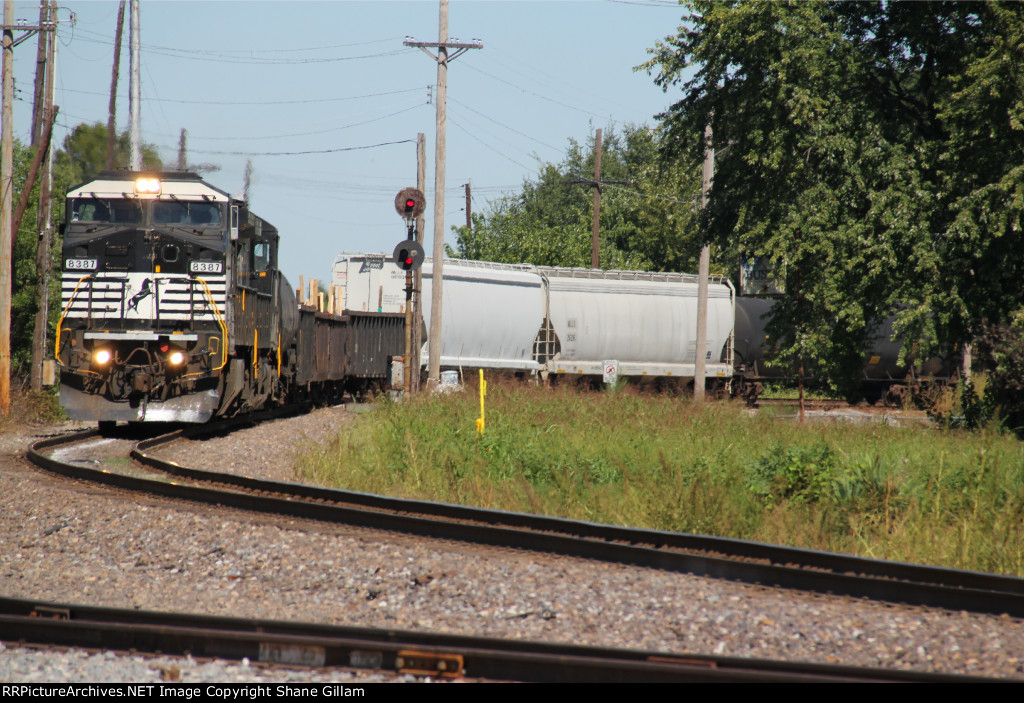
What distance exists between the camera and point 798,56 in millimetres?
15242

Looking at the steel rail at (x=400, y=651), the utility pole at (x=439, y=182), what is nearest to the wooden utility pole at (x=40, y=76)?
the utility pole at (x=439, y=182)

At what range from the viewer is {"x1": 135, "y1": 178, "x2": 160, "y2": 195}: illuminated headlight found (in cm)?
1394

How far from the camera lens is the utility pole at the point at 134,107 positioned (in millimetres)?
23141

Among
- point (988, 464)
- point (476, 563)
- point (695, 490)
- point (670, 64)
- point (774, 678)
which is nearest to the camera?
point (774, 678)

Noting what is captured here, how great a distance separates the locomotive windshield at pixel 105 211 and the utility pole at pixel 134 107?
31.3 feet

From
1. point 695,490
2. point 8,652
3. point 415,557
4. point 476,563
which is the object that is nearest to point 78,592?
point 8,652

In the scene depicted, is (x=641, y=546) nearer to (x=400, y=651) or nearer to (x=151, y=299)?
(x=400, y=651)

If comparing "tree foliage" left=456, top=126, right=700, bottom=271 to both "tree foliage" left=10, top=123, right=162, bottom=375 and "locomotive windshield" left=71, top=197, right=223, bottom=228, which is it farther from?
"locomotive windshield" left=71, top=197, right=223, bottom=228

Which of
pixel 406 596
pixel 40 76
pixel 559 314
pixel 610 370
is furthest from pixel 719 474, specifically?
pixel 40 76

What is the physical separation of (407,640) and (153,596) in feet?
7.46

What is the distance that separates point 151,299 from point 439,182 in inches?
364

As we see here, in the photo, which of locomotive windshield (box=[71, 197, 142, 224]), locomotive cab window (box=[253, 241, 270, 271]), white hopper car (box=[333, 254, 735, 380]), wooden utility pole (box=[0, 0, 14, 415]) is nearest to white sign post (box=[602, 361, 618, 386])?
white hopper car (box=[333, 254, 735, 380])

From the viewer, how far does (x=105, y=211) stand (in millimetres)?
13969
